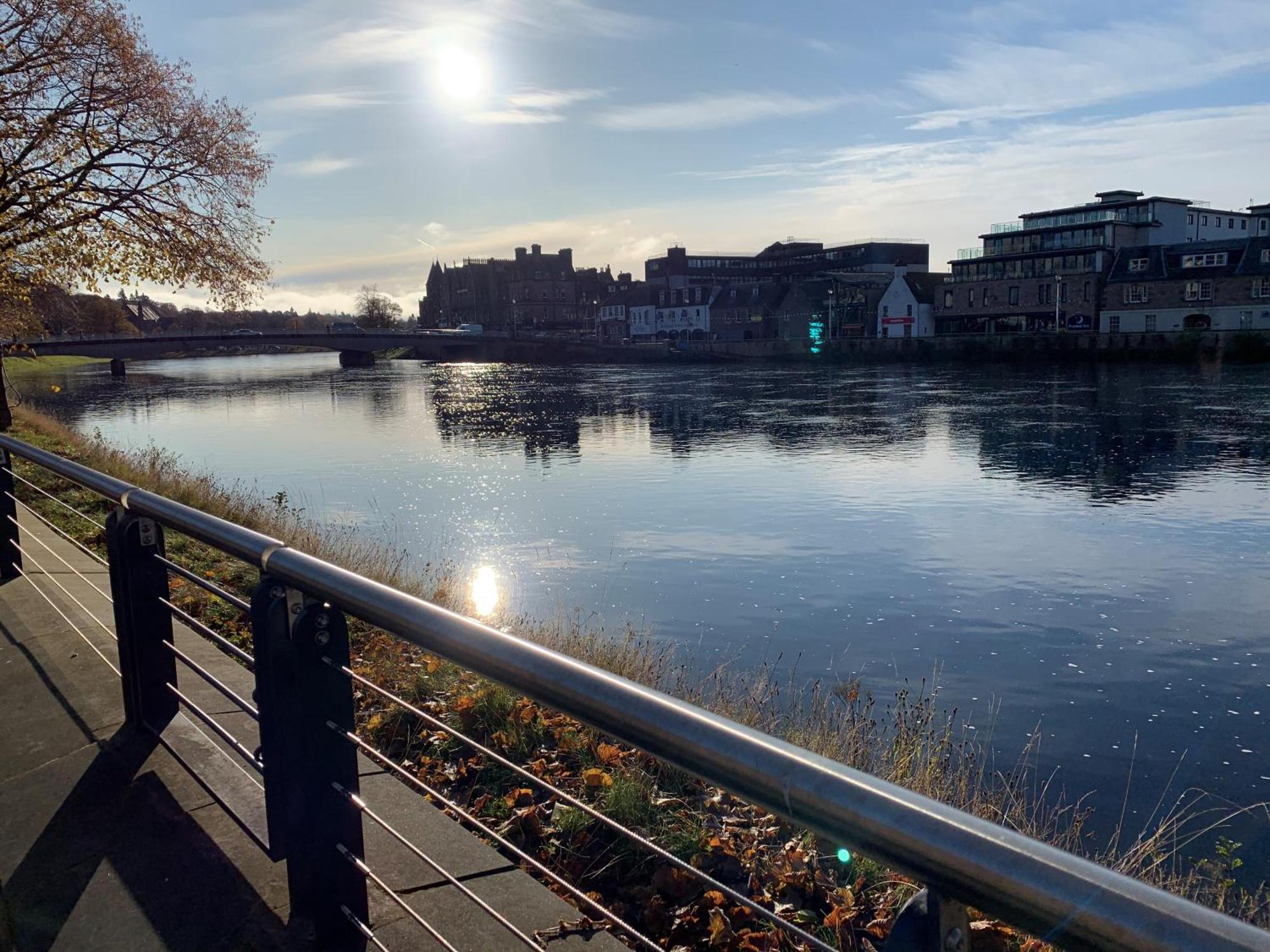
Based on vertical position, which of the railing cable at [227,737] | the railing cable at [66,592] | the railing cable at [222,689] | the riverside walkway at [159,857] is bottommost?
the riverside walkway at [159,857]

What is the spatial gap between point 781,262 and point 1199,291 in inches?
2929

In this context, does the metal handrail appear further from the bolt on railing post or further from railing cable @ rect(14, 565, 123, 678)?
railing cable @ rect(14, 565, 123, 678)

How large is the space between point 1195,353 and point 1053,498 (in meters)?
49.6

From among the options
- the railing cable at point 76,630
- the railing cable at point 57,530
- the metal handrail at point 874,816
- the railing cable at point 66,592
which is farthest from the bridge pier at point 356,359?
the metal handrail at point 874,816

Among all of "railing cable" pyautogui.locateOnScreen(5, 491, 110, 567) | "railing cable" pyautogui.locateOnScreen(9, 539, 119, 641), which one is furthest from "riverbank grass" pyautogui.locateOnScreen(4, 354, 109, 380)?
"railing cable" pyautogui.locateOnScreen(5, 491, 110, 567)

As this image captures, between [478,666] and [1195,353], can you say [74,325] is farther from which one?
[478,666]

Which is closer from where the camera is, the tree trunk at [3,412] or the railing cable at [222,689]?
the railing cable at [222,689]

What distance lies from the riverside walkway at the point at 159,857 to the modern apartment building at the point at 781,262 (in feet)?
394

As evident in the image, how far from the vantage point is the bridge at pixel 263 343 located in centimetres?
6681

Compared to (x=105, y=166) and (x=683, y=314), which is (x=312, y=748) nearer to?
(x=105, y=166)

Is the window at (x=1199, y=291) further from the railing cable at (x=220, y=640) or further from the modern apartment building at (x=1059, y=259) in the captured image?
the railing cable at (x=220, y=640)

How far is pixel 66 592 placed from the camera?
20.2 ft

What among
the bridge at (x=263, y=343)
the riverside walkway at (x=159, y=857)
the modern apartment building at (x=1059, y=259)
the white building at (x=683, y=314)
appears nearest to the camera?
the riverside walkway at (x=159, y=857)

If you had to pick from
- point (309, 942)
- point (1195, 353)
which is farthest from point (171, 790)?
point (1195, 353)
